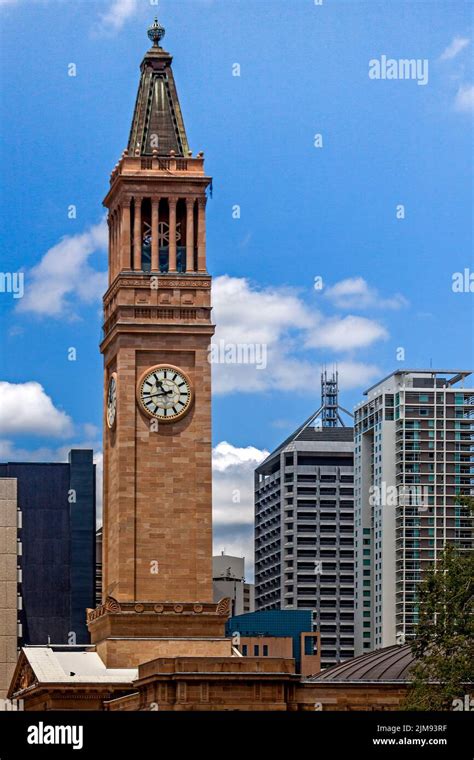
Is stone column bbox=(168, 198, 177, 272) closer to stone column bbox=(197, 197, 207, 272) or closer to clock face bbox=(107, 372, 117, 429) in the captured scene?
stone column bbox=(197, 197, 207, 272)

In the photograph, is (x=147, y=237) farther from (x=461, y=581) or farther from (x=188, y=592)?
(x=461, y=581)

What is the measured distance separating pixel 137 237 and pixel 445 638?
3802 centimetres

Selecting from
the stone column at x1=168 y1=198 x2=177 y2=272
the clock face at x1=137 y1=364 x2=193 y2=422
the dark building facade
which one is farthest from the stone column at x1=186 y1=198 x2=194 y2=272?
the dark building facade

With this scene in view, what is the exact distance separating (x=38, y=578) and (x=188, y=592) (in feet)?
228

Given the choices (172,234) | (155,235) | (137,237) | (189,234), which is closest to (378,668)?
(189,234)

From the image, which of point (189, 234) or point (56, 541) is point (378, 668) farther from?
point (56, 541)

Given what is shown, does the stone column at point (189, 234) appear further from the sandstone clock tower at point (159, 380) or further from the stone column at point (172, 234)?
the stone column at point (172, 234)

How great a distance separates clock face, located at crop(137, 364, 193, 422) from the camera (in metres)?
120

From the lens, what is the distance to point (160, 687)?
320ft

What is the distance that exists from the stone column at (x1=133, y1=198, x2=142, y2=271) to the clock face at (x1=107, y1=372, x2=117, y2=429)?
719 cm

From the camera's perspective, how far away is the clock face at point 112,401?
399 feet

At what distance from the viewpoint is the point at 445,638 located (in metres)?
94.0

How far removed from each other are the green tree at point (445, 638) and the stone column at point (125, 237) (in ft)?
106
